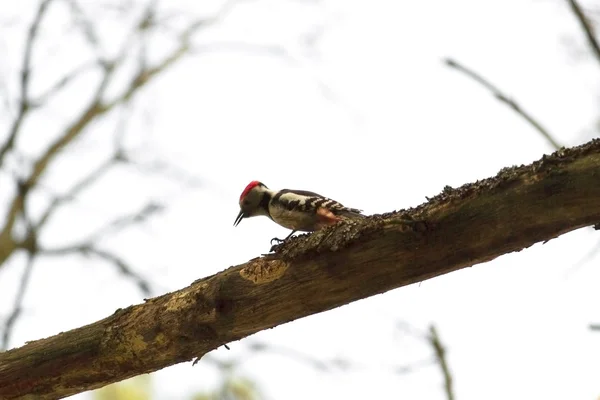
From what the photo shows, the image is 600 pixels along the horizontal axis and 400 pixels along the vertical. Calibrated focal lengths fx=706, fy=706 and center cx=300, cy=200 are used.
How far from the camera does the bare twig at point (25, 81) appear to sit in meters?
7.84

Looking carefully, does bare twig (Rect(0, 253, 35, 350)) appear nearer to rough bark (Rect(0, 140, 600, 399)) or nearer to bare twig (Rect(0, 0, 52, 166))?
bare twig (Rect(0, 0, 52, 166))

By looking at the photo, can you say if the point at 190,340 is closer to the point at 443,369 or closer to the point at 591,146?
the point at 443,369

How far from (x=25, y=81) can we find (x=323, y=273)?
679cm

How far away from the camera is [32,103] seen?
27.2 ft

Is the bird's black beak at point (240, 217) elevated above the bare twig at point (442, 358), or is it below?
above

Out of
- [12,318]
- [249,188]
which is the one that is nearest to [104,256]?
[12,318]

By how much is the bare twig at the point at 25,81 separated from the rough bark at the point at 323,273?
5.47 meters

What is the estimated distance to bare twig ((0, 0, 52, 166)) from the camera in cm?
784

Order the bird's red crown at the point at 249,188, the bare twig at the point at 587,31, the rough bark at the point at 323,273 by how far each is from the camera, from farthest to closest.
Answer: the bird's red crown at the point at 249,188, the bare twig at the point at 587,31, the rough bark at the point at 323,273

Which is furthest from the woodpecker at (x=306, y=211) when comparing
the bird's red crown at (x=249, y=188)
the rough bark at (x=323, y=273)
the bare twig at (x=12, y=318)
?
the bare twig at (x=12, y=318)

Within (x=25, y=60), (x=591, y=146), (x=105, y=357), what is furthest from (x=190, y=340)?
(x=25, y=60)

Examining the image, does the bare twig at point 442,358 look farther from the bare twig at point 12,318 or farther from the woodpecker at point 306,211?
the bare twig at point 12,318

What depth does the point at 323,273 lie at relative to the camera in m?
2.34

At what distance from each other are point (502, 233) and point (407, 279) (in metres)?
0.35
